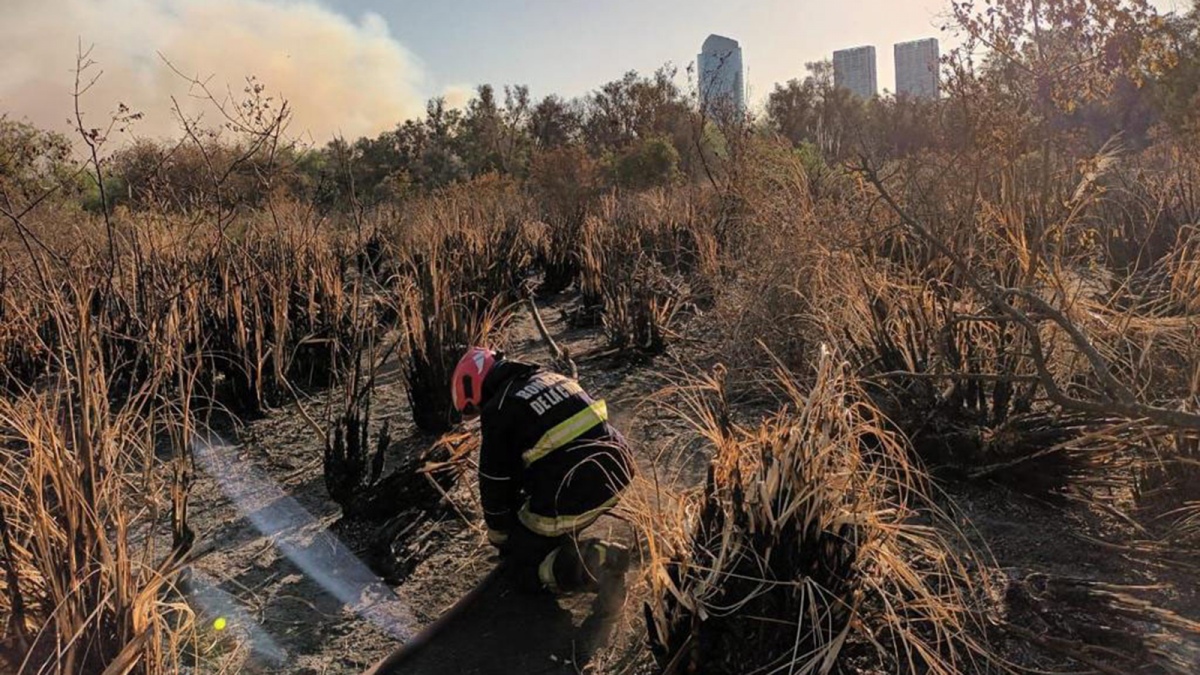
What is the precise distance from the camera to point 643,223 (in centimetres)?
1013

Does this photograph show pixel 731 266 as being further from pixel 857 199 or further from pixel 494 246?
pixel 494 246

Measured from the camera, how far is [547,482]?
267 centimetres

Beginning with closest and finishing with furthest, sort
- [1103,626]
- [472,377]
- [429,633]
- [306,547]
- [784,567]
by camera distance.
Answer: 1. [784,567]
2. [1103,626]
3. [429,633]
4. [472,377]
5. [306,547]

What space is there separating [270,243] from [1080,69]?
6.41 metres

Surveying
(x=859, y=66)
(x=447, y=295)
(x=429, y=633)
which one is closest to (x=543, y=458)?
(x=429, y=633)

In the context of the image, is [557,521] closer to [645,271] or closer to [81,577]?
[81,577]

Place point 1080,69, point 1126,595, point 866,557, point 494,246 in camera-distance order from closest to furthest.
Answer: point 866,557 < point 1126,595 < point 1080,69 < point 494,246

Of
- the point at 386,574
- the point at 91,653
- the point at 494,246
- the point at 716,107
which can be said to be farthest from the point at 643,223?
the point at 91,653

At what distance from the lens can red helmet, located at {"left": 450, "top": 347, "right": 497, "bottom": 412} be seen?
2.87 meters

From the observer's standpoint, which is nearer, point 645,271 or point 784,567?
point 784,567

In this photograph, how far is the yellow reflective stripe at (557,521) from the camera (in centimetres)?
264

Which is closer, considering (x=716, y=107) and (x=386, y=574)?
(x=386, y=574)

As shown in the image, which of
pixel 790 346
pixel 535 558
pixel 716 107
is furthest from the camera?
pixel 716 107

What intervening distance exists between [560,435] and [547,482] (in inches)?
6.9
